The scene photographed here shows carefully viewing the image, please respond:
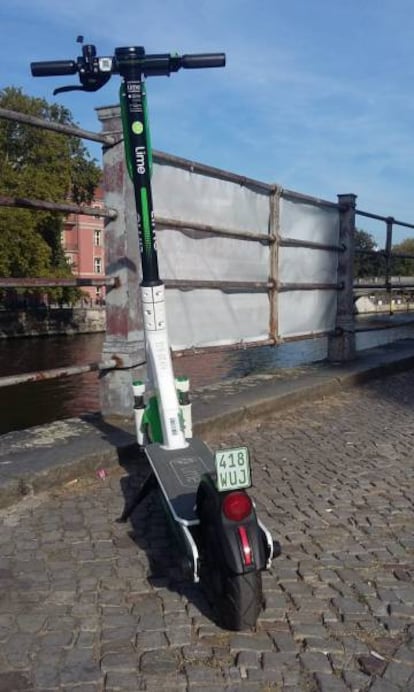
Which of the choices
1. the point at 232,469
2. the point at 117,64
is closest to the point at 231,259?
the point at 117,64

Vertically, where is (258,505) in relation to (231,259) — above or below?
below

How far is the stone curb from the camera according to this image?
3.96m

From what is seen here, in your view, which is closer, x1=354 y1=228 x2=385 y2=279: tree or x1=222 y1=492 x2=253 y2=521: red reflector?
x1=222 y1=492 x2=253 y2=521: red reflector

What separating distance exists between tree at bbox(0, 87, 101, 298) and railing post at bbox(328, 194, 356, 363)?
32599 millimetres

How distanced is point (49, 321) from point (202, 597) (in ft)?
181

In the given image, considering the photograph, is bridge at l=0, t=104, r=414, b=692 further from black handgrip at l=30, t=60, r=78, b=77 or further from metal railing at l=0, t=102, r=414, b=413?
black handgrip at l=30, t=60, r=78, b=77

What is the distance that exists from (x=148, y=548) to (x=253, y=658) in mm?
1046

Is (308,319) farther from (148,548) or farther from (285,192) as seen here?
(148,548)

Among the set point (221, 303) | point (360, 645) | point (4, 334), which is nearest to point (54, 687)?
point (360, 645)

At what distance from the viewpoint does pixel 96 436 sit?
186 inches

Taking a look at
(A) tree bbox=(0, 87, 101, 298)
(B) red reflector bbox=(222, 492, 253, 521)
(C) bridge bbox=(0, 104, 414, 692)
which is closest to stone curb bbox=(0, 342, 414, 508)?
(C) bridge bbox=(0, 104, 414, 692)

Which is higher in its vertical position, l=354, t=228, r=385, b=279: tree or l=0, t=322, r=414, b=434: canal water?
l=354, t=228, r=385, b=279: tree

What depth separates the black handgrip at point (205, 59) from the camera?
3.65 m

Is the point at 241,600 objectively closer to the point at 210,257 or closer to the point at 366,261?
the point at 210,257
